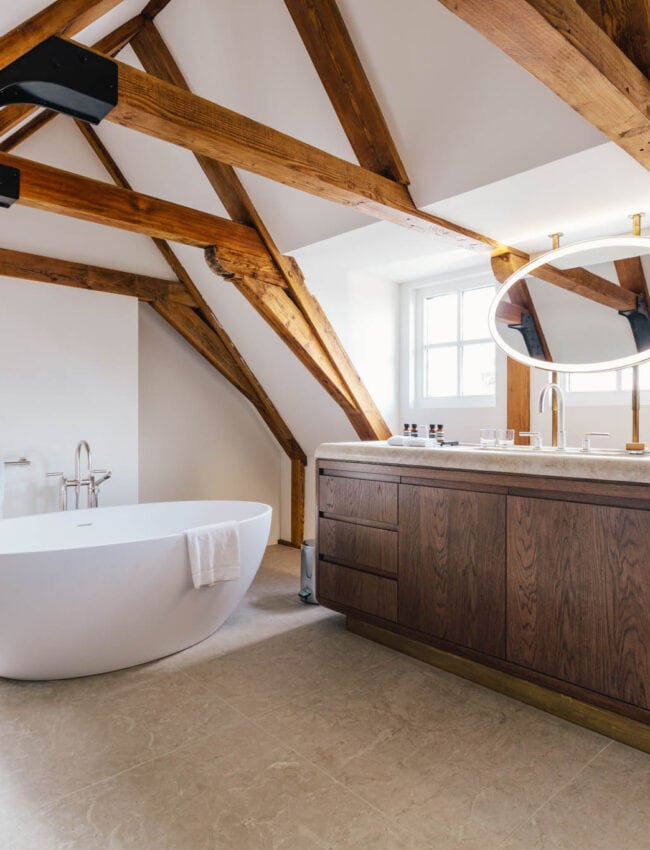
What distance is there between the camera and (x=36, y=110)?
3113 mm

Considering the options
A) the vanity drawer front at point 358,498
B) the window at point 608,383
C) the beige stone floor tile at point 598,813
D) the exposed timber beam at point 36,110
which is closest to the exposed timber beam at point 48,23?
the exposed timber beam at point 36,110

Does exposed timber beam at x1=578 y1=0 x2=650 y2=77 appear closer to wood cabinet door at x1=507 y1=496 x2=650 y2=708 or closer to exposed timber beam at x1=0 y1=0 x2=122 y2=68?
wood cabinet door at x1=507 y1=496 x2=650 y2=708

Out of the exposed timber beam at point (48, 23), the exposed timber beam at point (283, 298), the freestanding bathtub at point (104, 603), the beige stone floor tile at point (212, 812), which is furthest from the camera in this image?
the exposed timber beam at point (283, 298)

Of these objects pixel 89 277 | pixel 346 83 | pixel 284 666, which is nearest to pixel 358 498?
pixel 284 666

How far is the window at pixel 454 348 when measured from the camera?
3521 mm

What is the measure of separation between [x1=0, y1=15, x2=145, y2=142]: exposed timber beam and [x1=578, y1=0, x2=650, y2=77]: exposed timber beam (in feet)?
7.02

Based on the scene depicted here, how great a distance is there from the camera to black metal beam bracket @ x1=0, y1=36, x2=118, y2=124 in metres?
1.44

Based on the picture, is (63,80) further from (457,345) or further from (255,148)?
(457,345)

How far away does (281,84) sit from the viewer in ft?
8.84

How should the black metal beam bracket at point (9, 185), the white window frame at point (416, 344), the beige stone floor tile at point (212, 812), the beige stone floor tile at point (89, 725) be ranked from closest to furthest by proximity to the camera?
the beige stone floor tile at point (212, 812) → the beige stone floor tile at point (89, 725) → the black metal beam bracket at point (9, 185) → the white window frame at point (416, 344)

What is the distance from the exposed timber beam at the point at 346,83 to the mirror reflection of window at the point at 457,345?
1.31 metres

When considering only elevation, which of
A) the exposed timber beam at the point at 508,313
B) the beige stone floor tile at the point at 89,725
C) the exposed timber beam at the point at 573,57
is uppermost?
the exposed timber beam at the point at 573,57

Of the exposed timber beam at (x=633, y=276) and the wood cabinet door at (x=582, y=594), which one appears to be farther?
the exposed timber beam at (x=633, y=276)

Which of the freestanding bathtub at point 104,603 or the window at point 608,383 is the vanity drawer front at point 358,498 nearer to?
the freestanding bathtub at point 104,603
